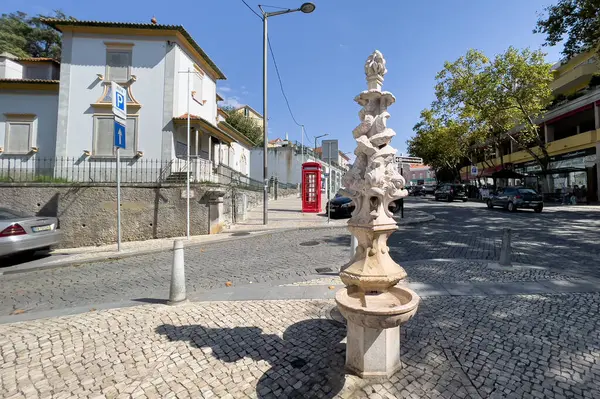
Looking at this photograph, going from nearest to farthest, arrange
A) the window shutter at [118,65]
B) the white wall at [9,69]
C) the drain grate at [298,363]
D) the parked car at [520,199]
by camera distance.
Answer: the drain grate at [298,363] → the window shutter at [118,65] → the white wall at [9,69] → the parked car at [520,199]

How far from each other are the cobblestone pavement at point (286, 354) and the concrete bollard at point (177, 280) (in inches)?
12.4

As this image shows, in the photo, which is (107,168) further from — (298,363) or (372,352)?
(372,352)

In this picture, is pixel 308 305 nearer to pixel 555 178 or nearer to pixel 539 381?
pixel 539 381

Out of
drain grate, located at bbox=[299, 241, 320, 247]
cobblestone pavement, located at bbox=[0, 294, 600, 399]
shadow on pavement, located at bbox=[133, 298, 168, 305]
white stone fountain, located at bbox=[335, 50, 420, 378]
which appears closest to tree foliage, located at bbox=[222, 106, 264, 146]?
drain grate, located at bbox=[299, 241, 320, 247]

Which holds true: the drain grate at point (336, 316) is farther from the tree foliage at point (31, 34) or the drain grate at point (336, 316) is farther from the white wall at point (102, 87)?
the tree foliage at point (31, 34)

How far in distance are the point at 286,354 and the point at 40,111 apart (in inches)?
698

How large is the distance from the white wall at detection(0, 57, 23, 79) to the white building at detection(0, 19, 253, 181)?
2.00 feet

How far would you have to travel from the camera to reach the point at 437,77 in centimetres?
2575

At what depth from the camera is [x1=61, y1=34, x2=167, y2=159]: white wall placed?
525 inches

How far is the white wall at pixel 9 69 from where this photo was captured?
14008mm

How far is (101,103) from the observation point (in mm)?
13336

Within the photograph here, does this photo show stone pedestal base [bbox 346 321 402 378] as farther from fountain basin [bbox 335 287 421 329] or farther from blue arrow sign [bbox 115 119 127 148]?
blue arrow sign [bbox 115 119 127 148]

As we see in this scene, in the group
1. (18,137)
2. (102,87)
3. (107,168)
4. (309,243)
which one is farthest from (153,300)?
(18,137)

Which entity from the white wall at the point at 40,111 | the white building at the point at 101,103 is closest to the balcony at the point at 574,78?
the white building at the point at 101,103
